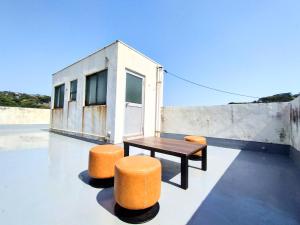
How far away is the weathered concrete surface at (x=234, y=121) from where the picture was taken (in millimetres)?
4156

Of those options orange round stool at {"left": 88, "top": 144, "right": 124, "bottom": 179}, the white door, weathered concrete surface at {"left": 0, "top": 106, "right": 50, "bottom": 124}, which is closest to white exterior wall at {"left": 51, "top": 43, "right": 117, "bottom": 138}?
the white door

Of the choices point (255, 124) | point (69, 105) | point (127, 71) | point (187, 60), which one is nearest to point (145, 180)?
point (127, 71)

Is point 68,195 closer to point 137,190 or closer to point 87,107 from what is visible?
point 137,190

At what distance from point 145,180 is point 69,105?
6.77 m

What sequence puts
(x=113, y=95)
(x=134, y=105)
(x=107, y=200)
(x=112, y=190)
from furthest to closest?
(x=134, y=105), (x=113, y=95), (x=112, y=190), (x=107, y=200)

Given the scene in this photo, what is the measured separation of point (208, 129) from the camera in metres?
5.50

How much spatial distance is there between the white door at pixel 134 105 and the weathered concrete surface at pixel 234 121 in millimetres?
1542

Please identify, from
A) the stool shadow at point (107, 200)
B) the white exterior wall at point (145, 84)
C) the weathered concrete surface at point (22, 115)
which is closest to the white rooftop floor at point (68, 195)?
the stool shadow at point (107, 200)

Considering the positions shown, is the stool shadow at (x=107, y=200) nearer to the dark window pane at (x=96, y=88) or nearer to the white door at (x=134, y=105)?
the white door at (x=134, y=105)

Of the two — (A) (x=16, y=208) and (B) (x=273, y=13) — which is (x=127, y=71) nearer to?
(A) (x=16, y=208)

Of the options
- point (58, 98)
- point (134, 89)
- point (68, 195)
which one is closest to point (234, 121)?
point (134, 89)

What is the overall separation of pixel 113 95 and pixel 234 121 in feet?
14.6

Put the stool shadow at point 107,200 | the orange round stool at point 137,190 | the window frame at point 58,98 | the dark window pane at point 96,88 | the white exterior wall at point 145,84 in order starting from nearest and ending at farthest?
the orange round stool at point 137,190 < the stool shadow at point 107,200 < the white exterior wall at point 145,84 < the dark window pane at point 96,88 < the window frame at point 58,98

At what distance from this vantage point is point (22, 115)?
10555 millimetres
